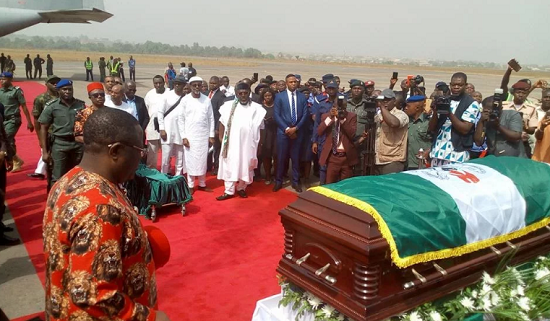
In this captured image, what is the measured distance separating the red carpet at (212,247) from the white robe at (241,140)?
414 mm

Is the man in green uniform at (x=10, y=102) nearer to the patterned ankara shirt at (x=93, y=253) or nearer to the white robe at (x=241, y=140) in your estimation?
the white robe at (x=241, y=140)

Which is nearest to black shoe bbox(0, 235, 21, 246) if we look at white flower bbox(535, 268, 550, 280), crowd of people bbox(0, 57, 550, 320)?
crowd of people bbox(0, 57, 550, 320)

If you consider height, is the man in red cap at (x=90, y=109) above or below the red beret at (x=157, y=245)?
above

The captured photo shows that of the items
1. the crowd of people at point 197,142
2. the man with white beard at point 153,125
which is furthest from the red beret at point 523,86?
the man with white beard at point 153,125

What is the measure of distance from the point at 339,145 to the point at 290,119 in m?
1.24

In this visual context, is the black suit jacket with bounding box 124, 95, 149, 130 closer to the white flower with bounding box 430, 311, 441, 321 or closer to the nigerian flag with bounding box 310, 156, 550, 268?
the nigerian flag with bounding box 310, 156, 550, 268

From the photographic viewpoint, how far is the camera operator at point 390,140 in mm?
5252

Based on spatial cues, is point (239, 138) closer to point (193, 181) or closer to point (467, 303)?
point (193, 181)

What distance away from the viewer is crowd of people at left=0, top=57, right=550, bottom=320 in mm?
1532

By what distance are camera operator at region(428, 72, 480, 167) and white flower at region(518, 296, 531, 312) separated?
2.21 metres

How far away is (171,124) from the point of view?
257 inches

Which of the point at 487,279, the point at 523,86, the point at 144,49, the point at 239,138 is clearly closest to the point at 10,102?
the point at 239,138

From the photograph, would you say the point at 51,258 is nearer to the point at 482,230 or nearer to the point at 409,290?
the point at 409,290

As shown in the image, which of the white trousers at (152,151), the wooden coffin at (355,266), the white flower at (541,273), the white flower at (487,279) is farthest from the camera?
the white trousers at (152,151)
